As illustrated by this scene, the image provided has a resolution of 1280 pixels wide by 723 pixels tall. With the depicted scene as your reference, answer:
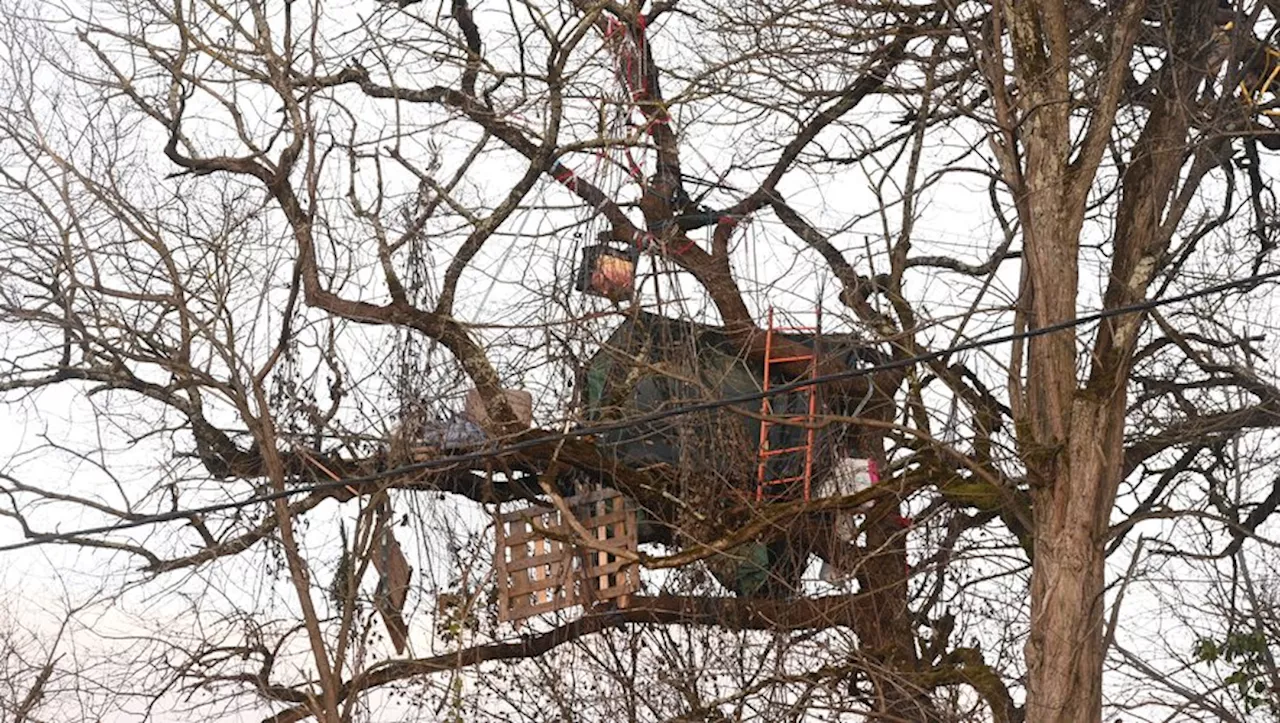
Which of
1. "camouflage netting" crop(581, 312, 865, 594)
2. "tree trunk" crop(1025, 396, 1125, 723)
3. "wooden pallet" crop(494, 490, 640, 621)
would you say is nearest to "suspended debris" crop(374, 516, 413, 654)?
"wooden pallet" crop(494, 490, 640, 621)

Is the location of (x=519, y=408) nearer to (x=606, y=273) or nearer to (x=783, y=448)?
(x=606, y=273)

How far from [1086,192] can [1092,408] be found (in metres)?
1.14

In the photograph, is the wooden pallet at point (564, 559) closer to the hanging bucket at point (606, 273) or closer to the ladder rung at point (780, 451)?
the ladder rung at point (780, 451)

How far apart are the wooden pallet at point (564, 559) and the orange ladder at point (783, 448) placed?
86 centimetres

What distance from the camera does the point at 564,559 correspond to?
9742 mm

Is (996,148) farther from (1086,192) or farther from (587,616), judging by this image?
(587,616)

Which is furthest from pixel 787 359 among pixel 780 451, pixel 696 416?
pixel 696 416

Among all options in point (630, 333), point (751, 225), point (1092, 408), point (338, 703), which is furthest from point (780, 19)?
point (338, 703)

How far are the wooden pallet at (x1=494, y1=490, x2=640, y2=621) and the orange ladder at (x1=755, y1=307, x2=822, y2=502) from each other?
86 centimetres

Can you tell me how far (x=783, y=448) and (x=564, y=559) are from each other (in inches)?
62.5

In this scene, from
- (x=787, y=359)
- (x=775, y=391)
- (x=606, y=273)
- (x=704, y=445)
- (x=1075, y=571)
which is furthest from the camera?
(x=704, y=445)

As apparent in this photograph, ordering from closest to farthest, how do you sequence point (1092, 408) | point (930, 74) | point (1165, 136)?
point (1092, 408)
point (1165, 136)
point (930, 74)

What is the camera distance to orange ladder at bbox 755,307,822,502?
9750 mm

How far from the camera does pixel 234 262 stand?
1138 cm
